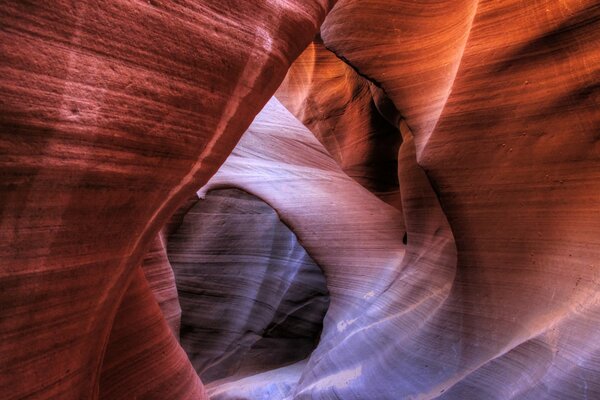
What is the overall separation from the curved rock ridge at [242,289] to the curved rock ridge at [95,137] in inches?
149

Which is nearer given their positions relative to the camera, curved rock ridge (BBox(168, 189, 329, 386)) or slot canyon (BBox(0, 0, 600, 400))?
slot canyon (BBox(0, 0, 600, 400))

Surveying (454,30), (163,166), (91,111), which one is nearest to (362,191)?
(454,30)

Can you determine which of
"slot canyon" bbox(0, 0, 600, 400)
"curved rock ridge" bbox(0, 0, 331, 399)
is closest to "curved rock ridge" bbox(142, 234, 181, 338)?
"slot canyon" bbox(0, 0, 600, 400)

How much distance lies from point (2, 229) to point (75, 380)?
625mm

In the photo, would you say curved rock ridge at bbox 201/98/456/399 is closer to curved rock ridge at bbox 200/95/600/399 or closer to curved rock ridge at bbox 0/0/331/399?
curved rock ridge at bbox 200/95/600/399

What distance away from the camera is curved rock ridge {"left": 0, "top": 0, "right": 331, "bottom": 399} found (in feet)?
3.53

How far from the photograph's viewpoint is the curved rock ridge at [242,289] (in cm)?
540

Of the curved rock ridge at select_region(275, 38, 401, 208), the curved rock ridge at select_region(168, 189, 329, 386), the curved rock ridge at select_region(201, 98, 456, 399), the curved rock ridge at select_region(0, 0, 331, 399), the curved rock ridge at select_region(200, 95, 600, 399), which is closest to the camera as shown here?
the curved rock ridge at select_region(0, 0, 331, 399)

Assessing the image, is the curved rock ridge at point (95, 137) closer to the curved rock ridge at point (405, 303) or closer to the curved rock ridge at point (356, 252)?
the curved rock ridge at point (405, 303)

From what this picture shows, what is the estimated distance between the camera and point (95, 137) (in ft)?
3.92

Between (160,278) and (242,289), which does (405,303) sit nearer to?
(160,278)

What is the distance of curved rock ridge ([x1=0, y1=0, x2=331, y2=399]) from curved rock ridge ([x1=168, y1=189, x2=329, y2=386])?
379 cm

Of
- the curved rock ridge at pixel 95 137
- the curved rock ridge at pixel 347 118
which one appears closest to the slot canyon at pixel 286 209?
the curved rock ridge at pixel 95 137

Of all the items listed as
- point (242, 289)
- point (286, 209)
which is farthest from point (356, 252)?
point (242, 289)
